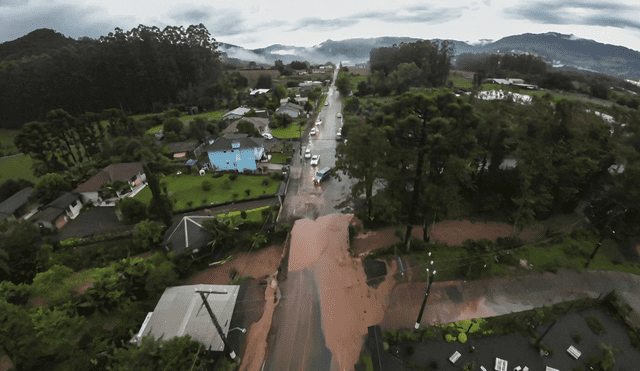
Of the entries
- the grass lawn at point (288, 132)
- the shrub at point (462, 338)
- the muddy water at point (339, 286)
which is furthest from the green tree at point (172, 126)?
the shrub at point (462, 338)

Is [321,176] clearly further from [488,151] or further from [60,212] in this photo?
[60,212]

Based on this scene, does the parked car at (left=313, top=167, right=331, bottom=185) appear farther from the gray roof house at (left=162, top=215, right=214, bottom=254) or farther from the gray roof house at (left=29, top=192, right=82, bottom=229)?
the gray roof house at (left=29, top=192, right=82, bottom=229)

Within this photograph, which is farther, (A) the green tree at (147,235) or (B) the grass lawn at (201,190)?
(B) the grass lawn at (201,190)

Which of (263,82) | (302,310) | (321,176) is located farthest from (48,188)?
(263,82)

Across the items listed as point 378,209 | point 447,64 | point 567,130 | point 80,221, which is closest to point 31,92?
point 80,221

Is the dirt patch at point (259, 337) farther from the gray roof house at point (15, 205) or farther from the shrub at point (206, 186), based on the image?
the gray roof house at point (15, 205)

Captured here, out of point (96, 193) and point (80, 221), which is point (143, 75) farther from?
point (80, 221)

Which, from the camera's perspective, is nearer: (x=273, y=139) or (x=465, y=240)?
(x=465, y=240)
